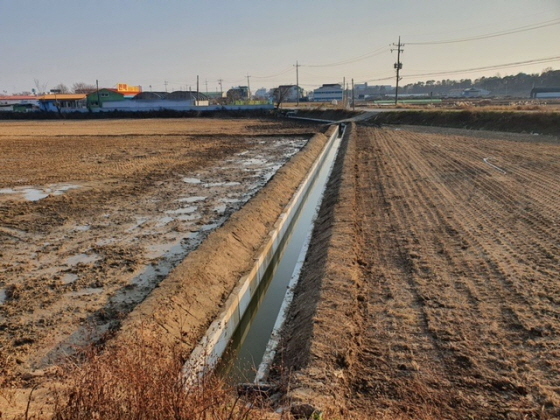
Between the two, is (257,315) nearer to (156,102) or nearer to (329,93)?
(156,102)

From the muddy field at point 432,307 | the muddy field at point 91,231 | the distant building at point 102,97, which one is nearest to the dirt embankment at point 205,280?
the muddy field at point 91,231

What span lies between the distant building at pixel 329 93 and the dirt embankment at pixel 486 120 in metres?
72.5

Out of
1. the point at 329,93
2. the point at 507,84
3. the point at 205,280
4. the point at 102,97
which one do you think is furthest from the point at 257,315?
the point at 507,84

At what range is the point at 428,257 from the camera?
8016 mm

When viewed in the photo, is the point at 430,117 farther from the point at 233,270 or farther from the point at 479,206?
the point at 233,270

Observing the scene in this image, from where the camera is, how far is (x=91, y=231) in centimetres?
1042

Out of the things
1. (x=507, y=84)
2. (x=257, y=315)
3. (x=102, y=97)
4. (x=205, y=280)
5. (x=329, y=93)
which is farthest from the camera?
(x=507, y=84)

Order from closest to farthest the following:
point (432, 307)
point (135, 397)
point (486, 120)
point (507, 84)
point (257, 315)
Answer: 1. point (135, 397)
2. point (432, 307)
3. point (257, 315)
4. point (486, 120)
5. point (507, 84)

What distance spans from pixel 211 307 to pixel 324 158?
18.7m

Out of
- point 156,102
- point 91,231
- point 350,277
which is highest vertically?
point 156,102

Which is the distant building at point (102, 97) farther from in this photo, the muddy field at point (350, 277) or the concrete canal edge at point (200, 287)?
the concrete canal edge at point (200, 287)

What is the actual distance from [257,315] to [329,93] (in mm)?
112086

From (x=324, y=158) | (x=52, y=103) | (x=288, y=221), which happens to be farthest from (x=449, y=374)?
(x=52, y=103)

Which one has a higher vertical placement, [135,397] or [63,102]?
[63,102]
